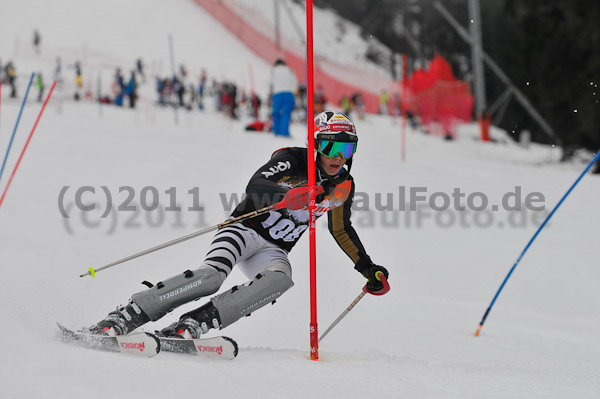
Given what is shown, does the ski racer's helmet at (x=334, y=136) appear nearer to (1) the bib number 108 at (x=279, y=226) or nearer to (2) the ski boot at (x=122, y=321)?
(1) the bib number 108 at (x=279, y=226)

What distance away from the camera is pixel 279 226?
14.1ft

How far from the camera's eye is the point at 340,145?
13.0ft

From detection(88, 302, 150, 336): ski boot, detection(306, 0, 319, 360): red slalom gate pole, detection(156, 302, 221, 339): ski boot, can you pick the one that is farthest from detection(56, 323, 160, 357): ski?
detection(306, 0, 319, 360): red slalom gate pole

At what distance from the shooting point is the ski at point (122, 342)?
316 cm

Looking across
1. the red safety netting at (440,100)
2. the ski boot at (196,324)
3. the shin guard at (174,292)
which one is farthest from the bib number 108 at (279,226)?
the red safety netting at (440,100)

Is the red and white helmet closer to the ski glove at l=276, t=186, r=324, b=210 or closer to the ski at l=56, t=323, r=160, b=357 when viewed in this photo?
the ski glove at l=276, t=186, r=324, b=210

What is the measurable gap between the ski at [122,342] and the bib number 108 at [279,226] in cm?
128

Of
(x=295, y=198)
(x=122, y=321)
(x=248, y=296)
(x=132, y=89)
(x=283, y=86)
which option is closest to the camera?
(x=122, y=321)

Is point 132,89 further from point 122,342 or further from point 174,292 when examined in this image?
point 122,342

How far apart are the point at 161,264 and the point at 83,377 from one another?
167 inches

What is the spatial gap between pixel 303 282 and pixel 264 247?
2.43m

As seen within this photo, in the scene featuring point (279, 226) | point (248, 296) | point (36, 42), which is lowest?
point (248, 296)

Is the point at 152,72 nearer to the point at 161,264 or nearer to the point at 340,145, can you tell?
the point at 161,264

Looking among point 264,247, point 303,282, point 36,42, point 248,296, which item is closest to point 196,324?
point 248,296
